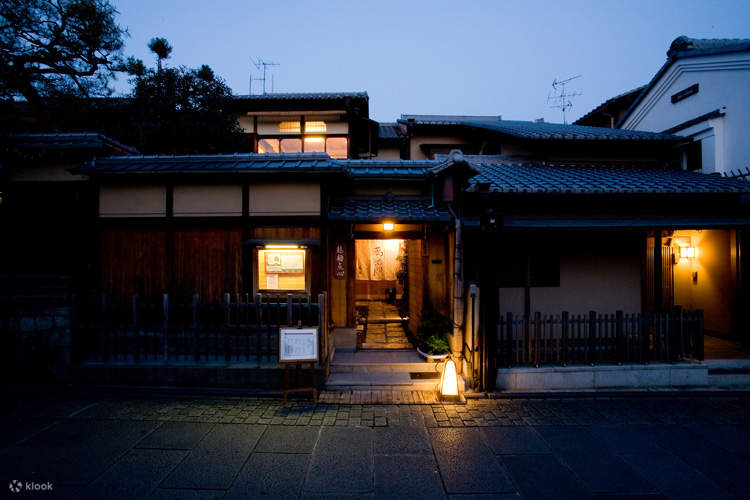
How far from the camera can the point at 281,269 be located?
933 cm

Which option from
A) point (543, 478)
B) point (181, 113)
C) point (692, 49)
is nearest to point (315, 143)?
point (181, 113)

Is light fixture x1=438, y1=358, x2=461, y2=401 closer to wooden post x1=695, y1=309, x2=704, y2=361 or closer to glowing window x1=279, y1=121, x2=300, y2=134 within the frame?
wooden post x1=695, y1=309, x2=704, y2=361

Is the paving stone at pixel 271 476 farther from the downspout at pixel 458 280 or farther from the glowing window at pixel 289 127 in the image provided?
the glowing window at pixel 289 127

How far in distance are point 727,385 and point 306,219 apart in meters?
10.8

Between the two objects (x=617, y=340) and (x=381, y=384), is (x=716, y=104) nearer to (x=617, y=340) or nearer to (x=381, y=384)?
(x=617, y=340)

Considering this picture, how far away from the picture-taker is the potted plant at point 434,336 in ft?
28.2

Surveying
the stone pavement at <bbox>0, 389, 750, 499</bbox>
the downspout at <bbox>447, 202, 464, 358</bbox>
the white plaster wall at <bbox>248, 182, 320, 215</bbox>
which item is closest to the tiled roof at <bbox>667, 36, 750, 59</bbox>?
the stone pavement at <bbox>0, 389, 750, 499</bbox>

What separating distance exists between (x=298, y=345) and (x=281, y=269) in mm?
2919

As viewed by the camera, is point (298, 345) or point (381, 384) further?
point (381, 384)

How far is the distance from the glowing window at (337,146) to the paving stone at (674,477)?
1341 cm

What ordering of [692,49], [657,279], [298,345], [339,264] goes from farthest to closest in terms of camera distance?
[692,49]
[657,279]
[339,264]
[298,345]

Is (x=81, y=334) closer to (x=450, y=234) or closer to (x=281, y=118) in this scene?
(x=450, y=234)

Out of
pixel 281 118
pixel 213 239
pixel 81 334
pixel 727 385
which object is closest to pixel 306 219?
pixel 213 239

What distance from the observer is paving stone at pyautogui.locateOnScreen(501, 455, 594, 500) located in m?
4.34
